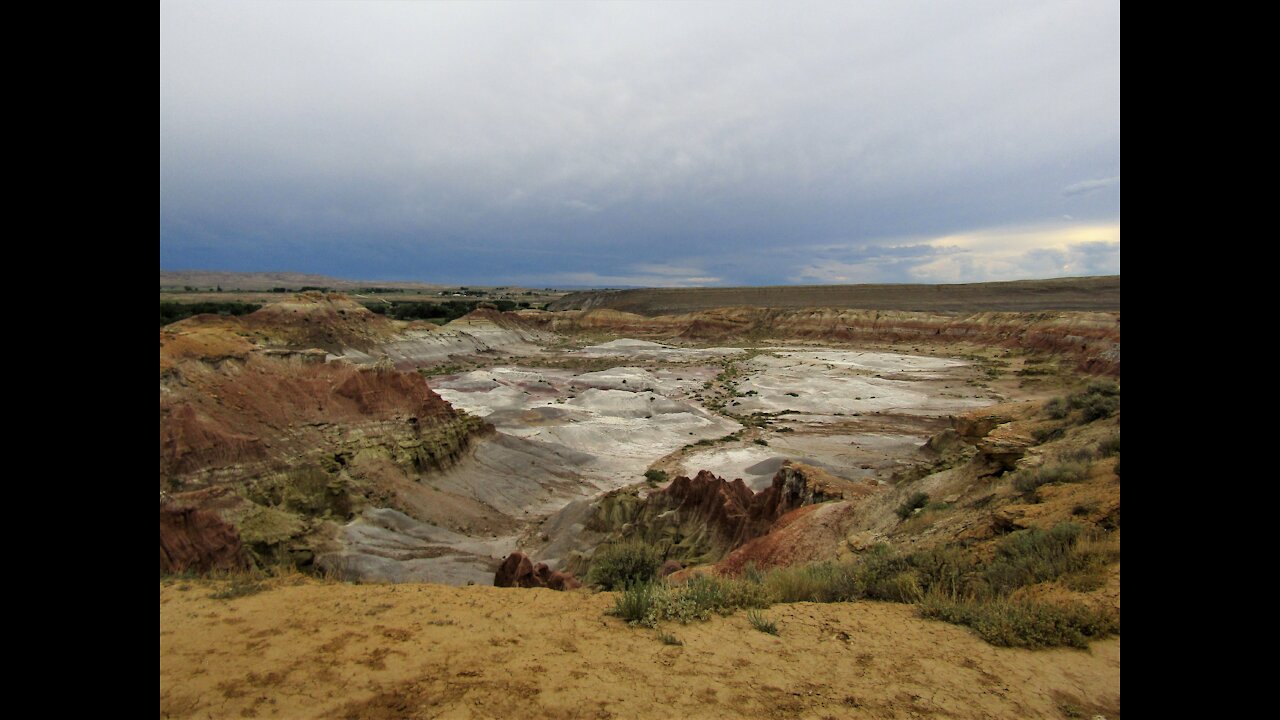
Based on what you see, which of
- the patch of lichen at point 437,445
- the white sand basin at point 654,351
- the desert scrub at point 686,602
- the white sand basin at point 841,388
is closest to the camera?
the desert scrub at point 686,602

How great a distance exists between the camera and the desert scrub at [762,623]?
5.14 m

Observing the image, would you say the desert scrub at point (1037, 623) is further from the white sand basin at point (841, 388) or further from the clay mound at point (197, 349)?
the white sand basin at point (841, 388)

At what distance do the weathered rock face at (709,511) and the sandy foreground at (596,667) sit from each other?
839cm

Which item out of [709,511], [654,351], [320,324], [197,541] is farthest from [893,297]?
[197,541]

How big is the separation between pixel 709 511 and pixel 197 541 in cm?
1157

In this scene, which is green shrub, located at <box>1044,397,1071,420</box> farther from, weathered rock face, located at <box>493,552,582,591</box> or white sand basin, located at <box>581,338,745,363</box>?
white sand basin, located at <box>581,338,745,363</box>

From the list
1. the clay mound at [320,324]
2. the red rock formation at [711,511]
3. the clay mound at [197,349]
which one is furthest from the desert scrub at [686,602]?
the clay mound at [320,324]

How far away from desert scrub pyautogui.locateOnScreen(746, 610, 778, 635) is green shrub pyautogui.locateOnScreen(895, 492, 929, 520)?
6.75 meters

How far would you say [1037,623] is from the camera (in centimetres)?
473

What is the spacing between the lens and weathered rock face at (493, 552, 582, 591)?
10734mm

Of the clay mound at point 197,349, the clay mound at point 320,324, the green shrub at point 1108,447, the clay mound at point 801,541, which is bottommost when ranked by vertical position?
the clay mound at point 801,541

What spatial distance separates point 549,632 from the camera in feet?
17.3
